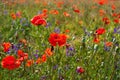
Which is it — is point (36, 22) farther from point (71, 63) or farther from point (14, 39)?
point (14, 39)

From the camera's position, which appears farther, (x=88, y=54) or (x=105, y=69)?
(x=88, y=54)

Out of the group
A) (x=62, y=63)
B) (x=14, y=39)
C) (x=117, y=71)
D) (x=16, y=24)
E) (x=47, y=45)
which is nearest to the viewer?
(x=117, y=71)

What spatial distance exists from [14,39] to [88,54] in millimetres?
1229

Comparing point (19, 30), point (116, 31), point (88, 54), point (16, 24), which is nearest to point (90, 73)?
point (88, 54)

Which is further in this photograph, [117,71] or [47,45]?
[47,45]

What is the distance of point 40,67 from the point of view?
3494mm

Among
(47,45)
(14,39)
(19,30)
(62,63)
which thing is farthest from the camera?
(19,30)

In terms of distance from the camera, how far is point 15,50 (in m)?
3.66

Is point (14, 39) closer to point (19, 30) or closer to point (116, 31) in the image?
point (19, 30)

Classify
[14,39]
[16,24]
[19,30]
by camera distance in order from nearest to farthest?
1. [14,39]
2. [19,30]
3. [16,24]

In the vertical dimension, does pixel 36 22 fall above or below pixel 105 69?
above

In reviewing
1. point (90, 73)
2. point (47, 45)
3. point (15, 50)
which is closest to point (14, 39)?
point (47, 45)

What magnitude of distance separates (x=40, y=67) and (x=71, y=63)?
32 cm

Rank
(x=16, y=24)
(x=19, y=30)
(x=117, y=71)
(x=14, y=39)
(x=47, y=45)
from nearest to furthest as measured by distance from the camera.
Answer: (x=117, y=71) → (x=47, y=45) → (x=14, y=39) → (x=19, y=30) → (x=16, y=24)
